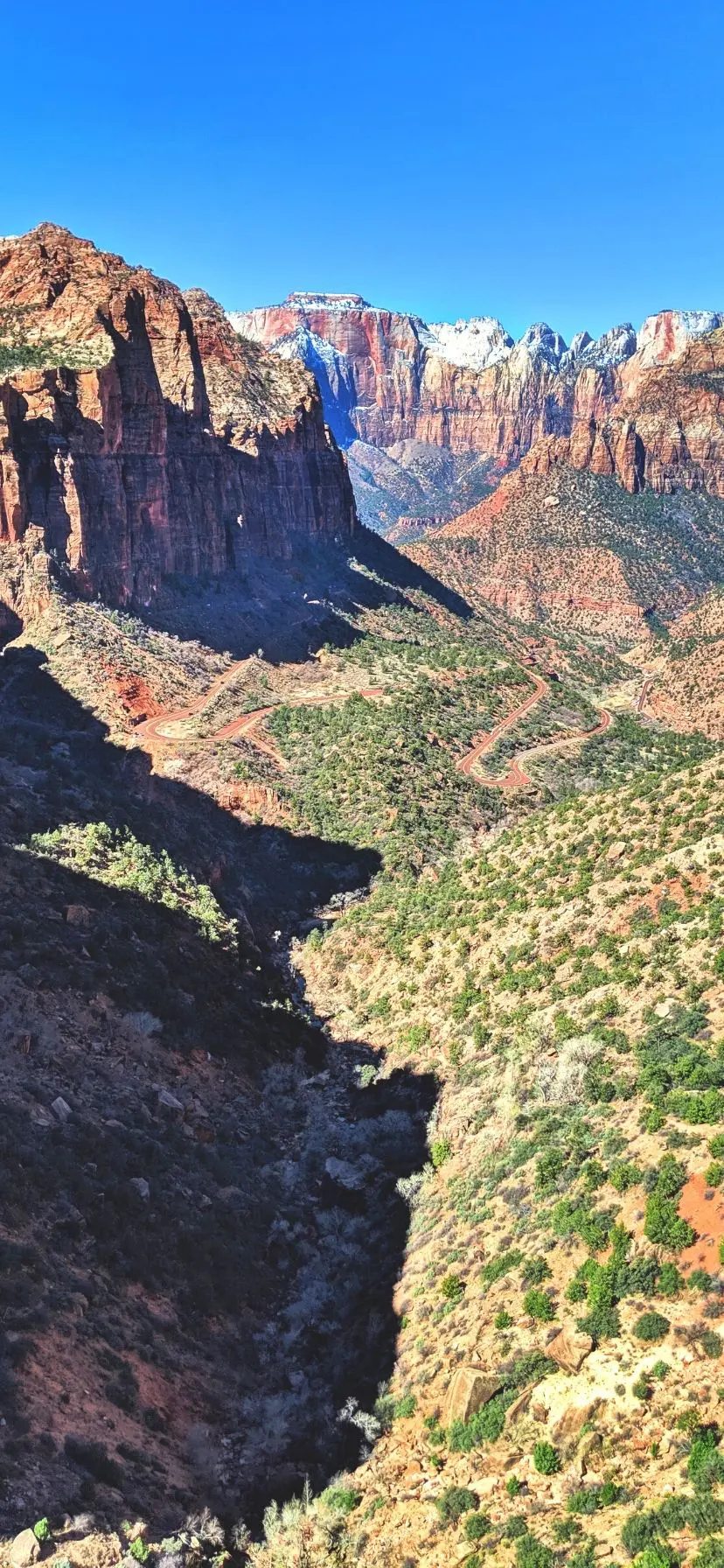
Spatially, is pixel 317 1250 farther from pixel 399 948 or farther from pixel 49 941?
pixel 399 948

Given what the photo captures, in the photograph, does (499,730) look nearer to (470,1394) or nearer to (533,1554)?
(470,1394)

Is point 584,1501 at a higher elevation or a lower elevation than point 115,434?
lower

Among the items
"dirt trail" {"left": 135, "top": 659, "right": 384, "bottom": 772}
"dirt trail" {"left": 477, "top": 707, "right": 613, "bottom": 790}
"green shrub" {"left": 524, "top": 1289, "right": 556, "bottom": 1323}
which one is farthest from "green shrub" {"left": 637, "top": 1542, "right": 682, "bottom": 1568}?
"dirt trail" {"left": 477, "top": 707, "right": 613, "bottom": 790}

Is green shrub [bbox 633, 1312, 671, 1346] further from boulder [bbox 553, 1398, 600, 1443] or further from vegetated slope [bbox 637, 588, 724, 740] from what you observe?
vegetated slope [bbox 637, 588, 724, 740]

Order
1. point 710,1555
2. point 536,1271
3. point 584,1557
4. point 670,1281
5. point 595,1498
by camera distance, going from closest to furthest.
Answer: point 710,1555 < point 584,1557 < point 595,1498 < point 670,1281 < point 536,1271

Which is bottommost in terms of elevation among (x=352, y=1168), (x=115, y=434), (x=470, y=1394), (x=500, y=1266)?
(x=470, y=1394)

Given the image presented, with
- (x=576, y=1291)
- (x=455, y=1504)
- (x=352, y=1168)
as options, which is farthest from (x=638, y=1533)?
(x=352, y=1168)
